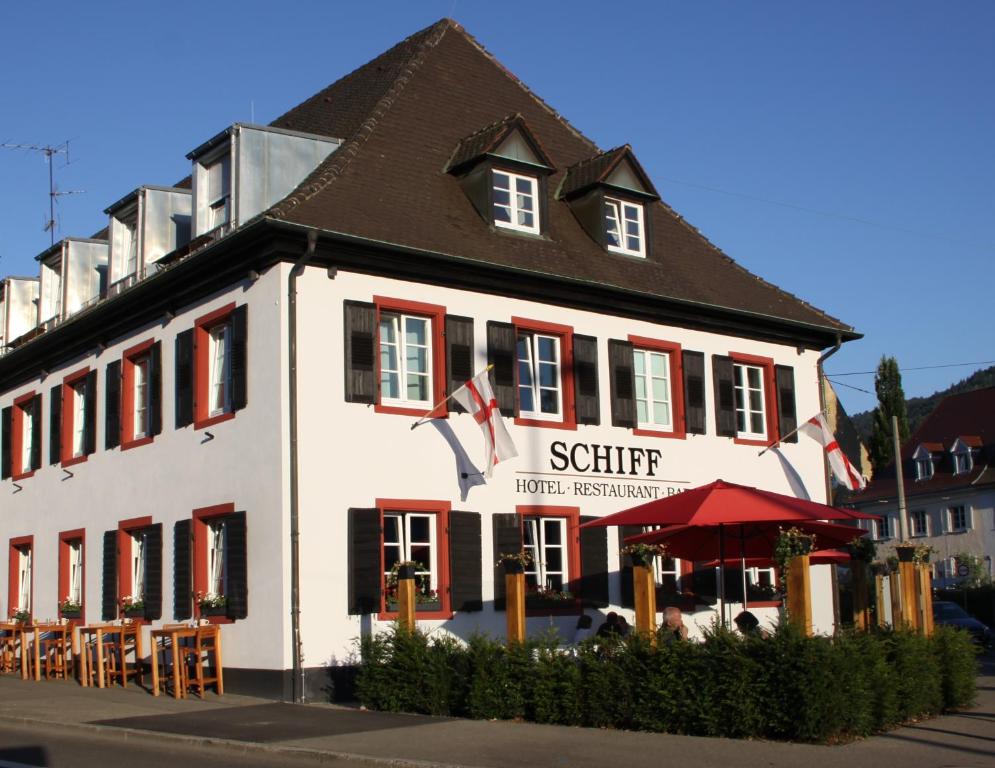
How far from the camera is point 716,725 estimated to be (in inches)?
529

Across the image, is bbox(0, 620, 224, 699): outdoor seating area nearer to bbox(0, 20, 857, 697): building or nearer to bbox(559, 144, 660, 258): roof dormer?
bbox(0, 20, 857, 697): building

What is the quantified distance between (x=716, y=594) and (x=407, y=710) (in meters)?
9.35

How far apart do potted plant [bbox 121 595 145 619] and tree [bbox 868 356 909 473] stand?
58.4m

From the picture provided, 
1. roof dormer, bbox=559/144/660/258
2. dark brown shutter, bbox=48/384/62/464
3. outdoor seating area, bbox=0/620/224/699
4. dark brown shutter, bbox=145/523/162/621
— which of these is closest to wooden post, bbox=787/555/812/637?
outdoor seating area, bbox=0/620/224/699

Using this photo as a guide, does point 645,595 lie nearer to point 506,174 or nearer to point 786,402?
point 506,174

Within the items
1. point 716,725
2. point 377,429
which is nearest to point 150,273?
point 377,429

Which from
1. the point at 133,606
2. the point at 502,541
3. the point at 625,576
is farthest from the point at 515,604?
the point at 133,606

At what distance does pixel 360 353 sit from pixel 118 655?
6.72 m

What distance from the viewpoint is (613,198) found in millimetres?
24719

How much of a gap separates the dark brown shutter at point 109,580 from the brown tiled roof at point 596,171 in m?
10.1

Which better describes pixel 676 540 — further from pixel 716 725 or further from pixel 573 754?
pixel 573 754

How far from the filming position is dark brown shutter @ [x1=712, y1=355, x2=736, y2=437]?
25.0 meters

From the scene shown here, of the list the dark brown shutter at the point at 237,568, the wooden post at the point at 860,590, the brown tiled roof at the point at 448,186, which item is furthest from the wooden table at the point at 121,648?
the wooden post at the point at 860,590

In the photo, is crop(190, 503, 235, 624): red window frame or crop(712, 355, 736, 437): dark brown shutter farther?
crop(712, 355, 736, 437): dark brown shutter
